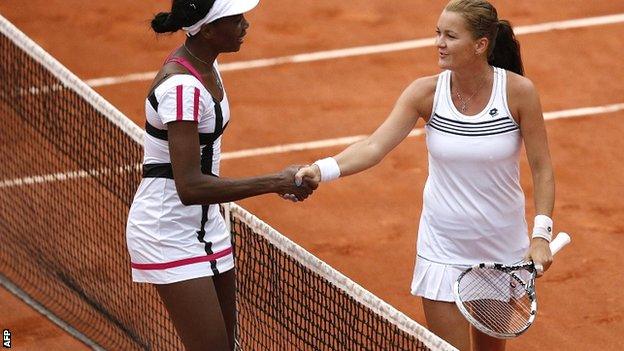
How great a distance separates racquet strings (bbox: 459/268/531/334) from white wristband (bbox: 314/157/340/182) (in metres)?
0.75

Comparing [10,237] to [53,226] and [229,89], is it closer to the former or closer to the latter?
[53,226]

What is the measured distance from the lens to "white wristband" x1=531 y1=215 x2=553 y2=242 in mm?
5621

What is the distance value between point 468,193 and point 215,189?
120 cm

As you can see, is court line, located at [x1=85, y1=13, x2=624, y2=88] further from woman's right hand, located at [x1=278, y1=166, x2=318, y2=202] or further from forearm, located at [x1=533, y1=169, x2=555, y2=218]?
forearm, located at [x1=533, y1=169, x2=555, y2=218]

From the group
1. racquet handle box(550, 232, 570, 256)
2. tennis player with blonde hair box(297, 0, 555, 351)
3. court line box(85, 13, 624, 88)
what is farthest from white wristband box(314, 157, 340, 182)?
court line box(85, 13, 624, 88)

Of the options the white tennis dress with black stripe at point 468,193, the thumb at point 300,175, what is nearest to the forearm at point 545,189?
the white tennis dress with black stripe at point 468,193

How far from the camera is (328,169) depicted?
588 centimetres

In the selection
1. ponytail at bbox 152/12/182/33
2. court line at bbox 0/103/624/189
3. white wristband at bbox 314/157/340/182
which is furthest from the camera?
court line at bbox 0/103/624/189

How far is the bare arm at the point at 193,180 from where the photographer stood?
514 cm

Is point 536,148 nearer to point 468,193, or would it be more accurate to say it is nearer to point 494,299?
point 468,193

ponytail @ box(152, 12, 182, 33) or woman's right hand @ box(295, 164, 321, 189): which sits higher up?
ponytail @ box(152, 12, 182, 33)

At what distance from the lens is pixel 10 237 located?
8969mm

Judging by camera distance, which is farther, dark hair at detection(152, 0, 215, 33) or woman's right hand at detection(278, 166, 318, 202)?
woman's right hand at detection(278, 166, 318, 202)

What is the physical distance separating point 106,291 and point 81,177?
1.24 m
